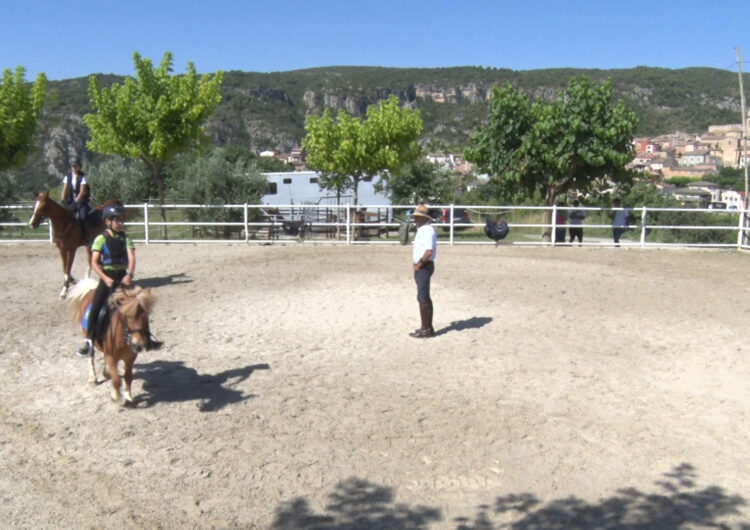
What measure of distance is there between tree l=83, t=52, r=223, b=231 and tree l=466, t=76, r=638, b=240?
31.5ft

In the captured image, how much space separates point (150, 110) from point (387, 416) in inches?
672

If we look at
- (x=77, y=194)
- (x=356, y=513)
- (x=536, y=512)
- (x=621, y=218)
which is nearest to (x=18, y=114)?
(x=77, y=194)

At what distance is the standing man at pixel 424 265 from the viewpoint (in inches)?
315

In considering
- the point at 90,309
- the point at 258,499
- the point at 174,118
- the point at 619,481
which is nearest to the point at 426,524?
the point at 258,499

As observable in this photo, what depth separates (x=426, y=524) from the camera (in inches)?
157

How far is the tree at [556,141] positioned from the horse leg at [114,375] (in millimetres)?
16504

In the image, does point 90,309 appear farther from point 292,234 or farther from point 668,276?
point 292,234

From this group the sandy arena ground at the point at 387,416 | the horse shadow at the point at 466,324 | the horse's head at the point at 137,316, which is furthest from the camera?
the horse shadow at the point at 466,324

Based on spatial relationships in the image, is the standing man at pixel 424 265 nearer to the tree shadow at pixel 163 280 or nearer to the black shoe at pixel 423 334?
the black shoe at pixel 423 334

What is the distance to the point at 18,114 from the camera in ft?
65.9

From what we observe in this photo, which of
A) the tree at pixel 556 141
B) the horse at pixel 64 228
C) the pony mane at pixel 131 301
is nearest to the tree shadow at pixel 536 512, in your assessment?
the pony mane at pixel 131 301

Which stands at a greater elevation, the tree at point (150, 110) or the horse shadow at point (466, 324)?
Result: the tree at point (150, 110)

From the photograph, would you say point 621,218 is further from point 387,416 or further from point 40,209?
point 40,209

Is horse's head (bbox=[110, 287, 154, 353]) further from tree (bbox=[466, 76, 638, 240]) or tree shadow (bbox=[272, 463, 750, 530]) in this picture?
tree (bbox=[466, 76, 638, 240])
